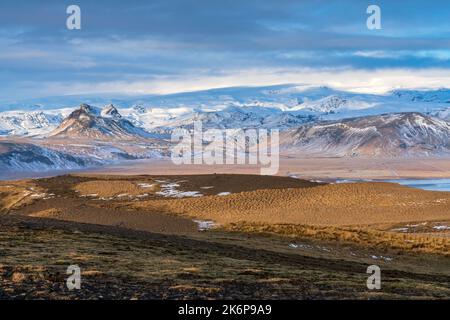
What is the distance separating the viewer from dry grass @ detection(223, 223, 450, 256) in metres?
41.1

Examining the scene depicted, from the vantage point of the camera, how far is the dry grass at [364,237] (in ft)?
135

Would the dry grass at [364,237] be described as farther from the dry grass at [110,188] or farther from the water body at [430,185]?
the water body at [430,185]

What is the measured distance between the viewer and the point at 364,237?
4409 centimetres

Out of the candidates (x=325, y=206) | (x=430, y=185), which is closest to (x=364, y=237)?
(x=325, y=206)

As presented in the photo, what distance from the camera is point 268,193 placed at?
237 feet

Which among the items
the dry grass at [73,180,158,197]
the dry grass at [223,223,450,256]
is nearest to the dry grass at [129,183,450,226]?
the dry grass at [223,223,450,256]

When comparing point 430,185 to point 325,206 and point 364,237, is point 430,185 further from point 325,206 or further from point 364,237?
point 364,237

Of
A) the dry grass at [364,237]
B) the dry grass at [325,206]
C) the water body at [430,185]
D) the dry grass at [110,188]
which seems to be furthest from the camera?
the water body at [430,185]

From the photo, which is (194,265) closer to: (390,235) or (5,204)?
(390,235)

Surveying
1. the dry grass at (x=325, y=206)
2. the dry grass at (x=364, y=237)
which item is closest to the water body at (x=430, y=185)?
the dry grass at (x=325, y=206)

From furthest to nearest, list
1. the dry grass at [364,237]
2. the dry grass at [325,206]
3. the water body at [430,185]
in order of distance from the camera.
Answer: the water body at [430,185] < the dry grass at [325,206] < the dry grass at [364,237]

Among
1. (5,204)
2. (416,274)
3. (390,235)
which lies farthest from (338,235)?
(5,204)

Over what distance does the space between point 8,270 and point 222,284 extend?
6.28 m

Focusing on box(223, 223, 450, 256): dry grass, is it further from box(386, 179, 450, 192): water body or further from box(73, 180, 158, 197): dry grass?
box(386, 179, 450, 192): water body
